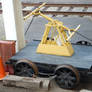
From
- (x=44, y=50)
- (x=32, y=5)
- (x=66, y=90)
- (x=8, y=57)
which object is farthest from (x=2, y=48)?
(x=32, y=5)

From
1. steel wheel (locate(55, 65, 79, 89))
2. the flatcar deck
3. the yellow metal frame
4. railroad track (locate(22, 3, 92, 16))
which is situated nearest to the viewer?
steel wheel (locate(55, 65, 79, 89))

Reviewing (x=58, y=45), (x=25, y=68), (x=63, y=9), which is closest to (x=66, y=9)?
(x=63, y=9)

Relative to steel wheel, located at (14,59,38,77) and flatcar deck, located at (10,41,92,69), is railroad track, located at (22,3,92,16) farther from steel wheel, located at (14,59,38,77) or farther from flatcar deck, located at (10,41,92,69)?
steel wheel, located at (14,59,38,77)

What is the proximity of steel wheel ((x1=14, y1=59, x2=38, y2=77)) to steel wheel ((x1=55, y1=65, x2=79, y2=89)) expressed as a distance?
57cm

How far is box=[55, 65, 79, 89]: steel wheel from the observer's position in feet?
15.1

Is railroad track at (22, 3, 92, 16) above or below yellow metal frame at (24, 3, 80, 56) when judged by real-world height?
above

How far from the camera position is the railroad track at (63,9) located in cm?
1024

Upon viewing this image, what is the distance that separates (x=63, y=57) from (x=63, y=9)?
5987mm

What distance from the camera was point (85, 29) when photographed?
8883mm

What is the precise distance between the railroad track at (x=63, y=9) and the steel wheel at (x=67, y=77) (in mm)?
5919

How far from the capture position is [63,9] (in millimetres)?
10805

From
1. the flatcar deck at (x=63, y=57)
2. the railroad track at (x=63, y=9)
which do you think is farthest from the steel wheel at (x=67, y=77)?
the railroad track at (x=63, y=9)

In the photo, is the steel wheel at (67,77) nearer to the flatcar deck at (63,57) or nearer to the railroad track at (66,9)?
the flatcar deck at (63,57)

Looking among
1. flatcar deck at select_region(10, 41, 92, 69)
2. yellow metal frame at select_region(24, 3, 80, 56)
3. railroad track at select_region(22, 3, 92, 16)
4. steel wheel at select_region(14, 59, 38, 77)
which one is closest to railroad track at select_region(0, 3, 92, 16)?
railroad track at select_region(22, 3, 92, 16)
